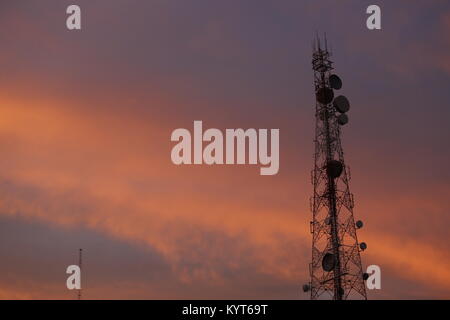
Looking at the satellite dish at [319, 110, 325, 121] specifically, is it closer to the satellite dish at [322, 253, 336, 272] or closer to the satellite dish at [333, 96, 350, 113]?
the satellite dish at [333, 96, 350, 113]

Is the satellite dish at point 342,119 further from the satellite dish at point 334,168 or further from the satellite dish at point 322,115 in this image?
the satellite dish at point 334,168

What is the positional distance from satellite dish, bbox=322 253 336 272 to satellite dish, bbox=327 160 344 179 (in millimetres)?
8076

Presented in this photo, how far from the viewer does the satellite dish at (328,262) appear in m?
61.9

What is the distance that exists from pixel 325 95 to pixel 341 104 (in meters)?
1.88

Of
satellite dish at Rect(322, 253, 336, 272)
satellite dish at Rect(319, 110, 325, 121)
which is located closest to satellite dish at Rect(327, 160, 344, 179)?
satellite dish at Rect(319, 110, 325, 121)

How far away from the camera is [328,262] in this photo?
62.2m

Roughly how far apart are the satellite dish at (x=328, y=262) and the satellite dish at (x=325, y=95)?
1596 cm

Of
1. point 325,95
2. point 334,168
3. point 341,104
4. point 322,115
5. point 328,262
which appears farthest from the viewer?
point 322,115

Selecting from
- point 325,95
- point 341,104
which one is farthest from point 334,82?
point 341,104

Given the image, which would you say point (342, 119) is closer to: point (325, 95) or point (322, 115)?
point (322, 115)

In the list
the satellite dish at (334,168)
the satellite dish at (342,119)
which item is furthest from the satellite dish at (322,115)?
the satellite dish at (334,168)
